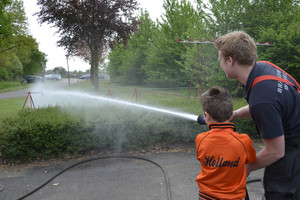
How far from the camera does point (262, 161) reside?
1638mm

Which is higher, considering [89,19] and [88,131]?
[89,19]

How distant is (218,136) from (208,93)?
15.6 inches

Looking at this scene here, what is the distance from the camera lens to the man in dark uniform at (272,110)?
1441mm

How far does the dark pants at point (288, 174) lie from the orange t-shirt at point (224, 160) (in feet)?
0.67

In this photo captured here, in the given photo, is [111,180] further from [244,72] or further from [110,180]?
[244,72]

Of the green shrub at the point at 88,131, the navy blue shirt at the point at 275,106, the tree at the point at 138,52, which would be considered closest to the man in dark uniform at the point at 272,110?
the navy blue shirt at the point at 275,106

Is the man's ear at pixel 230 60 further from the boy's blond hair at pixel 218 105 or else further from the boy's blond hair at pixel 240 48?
the boy's blond hair at pixel 218 105

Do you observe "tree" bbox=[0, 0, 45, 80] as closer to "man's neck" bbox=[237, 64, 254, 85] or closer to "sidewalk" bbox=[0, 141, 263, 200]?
"sidewalk" bbox=[0, 141, 263, 200]

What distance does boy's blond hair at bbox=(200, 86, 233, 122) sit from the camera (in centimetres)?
186

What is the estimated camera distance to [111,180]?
14.0ft

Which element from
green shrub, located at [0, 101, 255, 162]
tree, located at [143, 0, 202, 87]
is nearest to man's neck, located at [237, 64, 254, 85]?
green shrub, located at [0, 101, 255, 162]

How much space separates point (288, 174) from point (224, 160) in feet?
1.48

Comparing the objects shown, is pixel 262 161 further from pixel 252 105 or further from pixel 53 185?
pixel 53 185

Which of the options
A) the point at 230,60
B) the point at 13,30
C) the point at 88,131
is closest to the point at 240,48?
the point at 230,60
